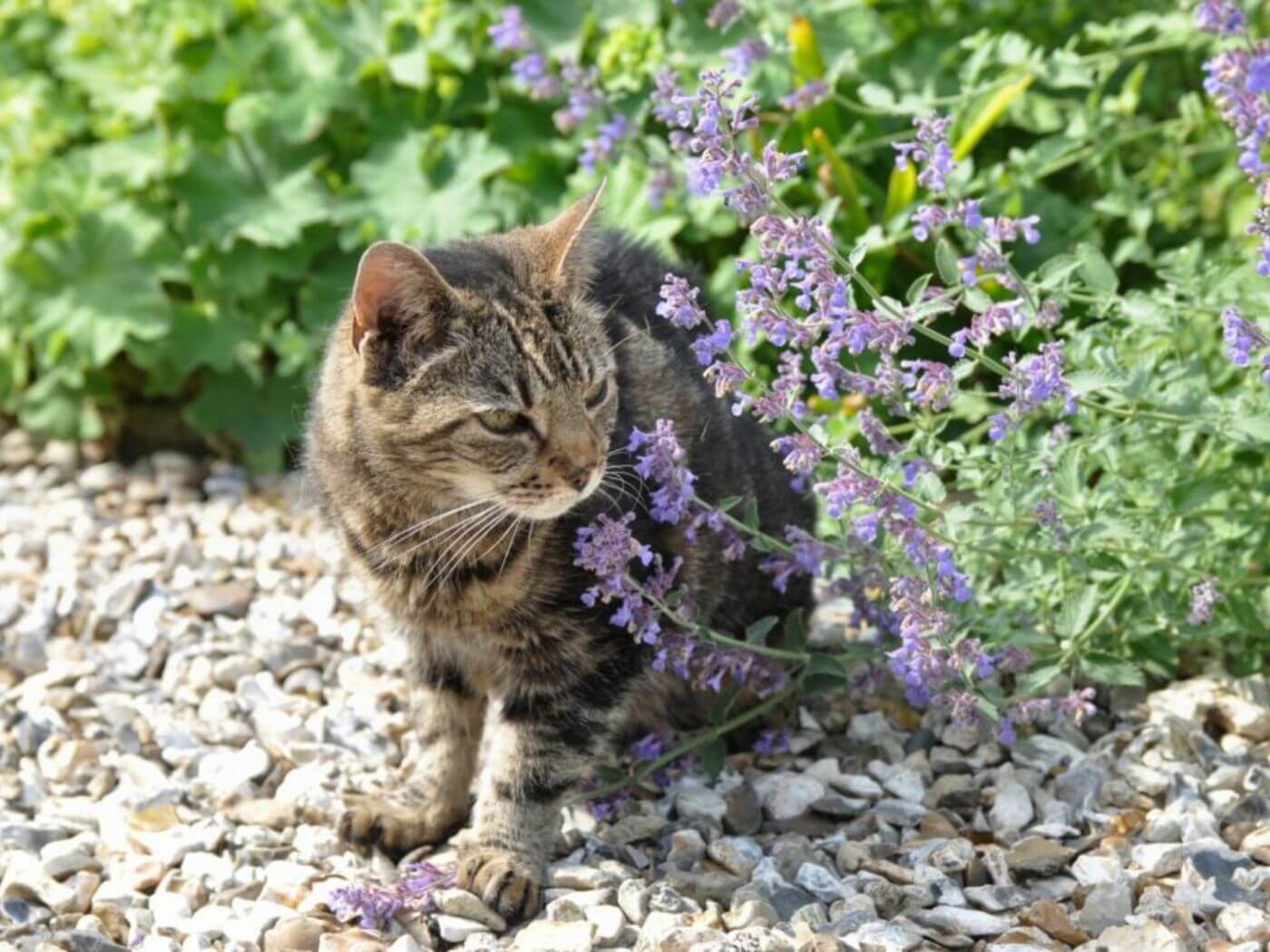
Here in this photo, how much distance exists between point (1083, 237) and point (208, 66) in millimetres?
2678

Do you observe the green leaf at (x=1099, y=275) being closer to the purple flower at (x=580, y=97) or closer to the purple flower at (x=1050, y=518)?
the purple flower at (x=1050, y=518)

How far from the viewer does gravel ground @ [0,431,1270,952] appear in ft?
9.23

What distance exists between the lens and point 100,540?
4.71 m

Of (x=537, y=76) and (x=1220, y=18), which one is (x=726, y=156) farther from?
(x=537, y=76)

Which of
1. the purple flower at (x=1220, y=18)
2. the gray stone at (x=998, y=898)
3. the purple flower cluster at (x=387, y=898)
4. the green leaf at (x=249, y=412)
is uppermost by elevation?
the purple flower at (x=1220, y=18)

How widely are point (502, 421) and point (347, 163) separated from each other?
240 cm

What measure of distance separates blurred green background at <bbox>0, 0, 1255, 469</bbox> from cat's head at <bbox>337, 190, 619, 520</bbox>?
1354 mm

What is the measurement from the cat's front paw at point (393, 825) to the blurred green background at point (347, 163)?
5.14ft

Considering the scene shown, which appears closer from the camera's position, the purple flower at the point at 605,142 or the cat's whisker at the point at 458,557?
the cat's whisker at the point at 458,557

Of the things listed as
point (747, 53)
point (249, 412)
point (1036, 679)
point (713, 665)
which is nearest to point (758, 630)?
point (713, 665)

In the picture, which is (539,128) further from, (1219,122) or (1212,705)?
(1212,705)

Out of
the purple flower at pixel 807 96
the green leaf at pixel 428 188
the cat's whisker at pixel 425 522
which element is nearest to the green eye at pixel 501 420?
the cat's whisker at pixel 425 522

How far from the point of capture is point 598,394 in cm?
308

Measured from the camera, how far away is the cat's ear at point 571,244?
308 cm
